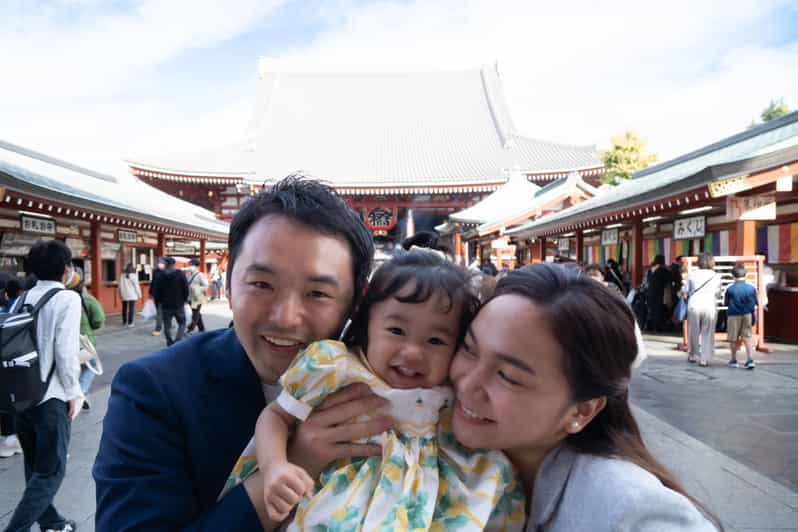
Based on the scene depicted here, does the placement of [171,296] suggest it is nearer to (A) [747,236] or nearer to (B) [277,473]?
(B) [277,473]

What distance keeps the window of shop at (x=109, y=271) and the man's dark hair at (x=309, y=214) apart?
14.8m

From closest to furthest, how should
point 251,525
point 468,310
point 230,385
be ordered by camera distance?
point 251,525, point 230,385, point 468,310

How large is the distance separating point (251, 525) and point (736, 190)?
8.45m

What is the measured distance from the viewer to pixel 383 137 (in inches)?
946

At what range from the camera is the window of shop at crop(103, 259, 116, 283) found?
14.4 m

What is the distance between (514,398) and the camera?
1253 mm

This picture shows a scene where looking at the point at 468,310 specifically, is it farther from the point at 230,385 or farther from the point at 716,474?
the point at 716,474

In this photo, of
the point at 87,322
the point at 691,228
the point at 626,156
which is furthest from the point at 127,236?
the point at 626,156

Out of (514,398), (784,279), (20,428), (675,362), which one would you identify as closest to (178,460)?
(514,398)

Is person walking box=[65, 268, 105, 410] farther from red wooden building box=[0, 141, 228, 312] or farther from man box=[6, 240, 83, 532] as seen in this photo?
red wooden building box=[0, 141, 228, 312]

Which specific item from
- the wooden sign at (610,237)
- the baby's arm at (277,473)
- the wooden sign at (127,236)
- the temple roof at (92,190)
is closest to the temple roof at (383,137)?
the temple roof at (92,190)

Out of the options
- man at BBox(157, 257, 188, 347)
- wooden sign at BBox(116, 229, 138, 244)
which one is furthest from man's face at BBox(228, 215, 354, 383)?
wooden sign at BBox(116, 229, 138, 244)

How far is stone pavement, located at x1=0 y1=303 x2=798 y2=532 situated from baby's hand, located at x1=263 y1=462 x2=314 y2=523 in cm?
276

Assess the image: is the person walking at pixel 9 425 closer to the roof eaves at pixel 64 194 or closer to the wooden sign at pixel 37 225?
the roof eaves at pixel 64 194
